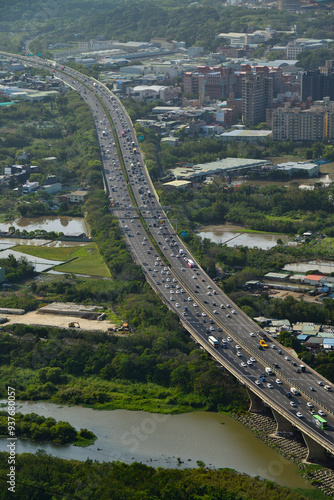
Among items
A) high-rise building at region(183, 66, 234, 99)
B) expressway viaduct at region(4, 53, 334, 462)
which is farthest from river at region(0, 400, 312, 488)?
high-rise building at region(183, 66, 234, 99)

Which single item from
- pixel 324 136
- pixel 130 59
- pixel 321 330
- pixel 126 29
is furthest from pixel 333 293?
pixel 126 29

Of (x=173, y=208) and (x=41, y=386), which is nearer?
(x=41, y=386)

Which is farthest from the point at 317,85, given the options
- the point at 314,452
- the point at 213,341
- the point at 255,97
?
the point at 314,452

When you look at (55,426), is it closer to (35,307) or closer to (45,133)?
(35,307)

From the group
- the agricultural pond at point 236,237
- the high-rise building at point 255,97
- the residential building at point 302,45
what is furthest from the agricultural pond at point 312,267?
the residential building at point 302,45

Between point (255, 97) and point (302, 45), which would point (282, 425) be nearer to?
point (255, 97)

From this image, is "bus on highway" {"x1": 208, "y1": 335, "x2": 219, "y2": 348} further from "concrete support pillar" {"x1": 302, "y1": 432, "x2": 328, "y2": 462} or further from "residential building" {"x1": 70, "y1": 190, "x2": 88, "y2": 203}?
"residential building" {"x1": 70, "y1": 190, "x2": 88, "y2": 203}
